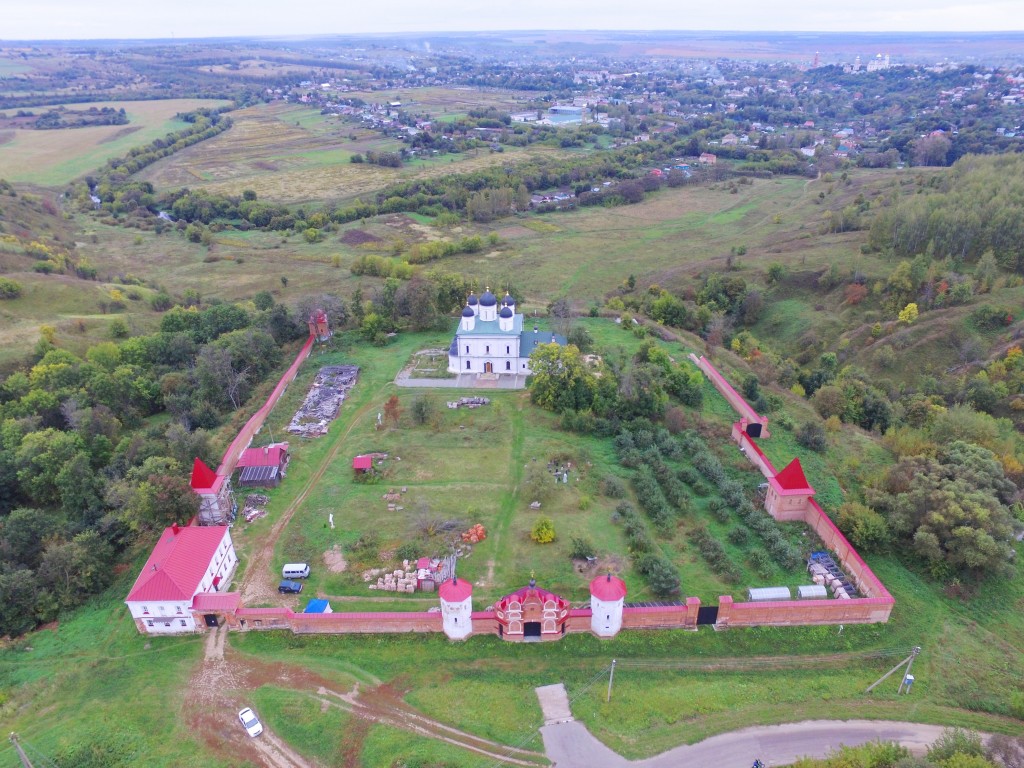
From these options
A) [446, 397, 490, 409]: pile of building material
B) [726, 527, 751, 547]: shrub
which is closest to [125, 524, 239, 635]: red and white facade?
[446, 397, 490, 409]: pile of building material

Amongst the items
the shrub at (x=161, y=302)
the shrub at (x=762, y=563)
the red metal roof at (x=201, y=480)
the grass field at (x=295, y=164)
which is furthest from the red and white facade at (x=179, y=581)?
the grass field at (x=295, y=164)

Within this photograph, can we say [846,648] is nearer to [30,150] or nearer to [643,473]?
[643,473]

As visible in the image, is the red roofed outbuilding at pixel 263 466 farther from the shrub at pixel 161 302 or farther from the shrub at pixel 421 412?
the shrub at pixel 161 302

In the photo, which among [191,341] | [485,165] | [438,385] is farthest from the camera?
[485,165]

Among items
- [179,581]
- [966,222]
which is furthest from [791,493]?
[966,222]

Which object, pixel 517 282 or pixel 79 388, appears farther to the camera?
pixel 517 282

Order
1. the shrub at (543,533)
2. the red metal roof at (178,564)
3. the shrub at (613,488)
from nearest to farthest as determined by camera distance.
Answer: the red metal roof at (178,564), the shrub at (543,533), the shrub at (613,488)

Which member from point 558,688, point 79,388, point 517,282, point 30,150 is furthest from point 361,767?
point 30,150
